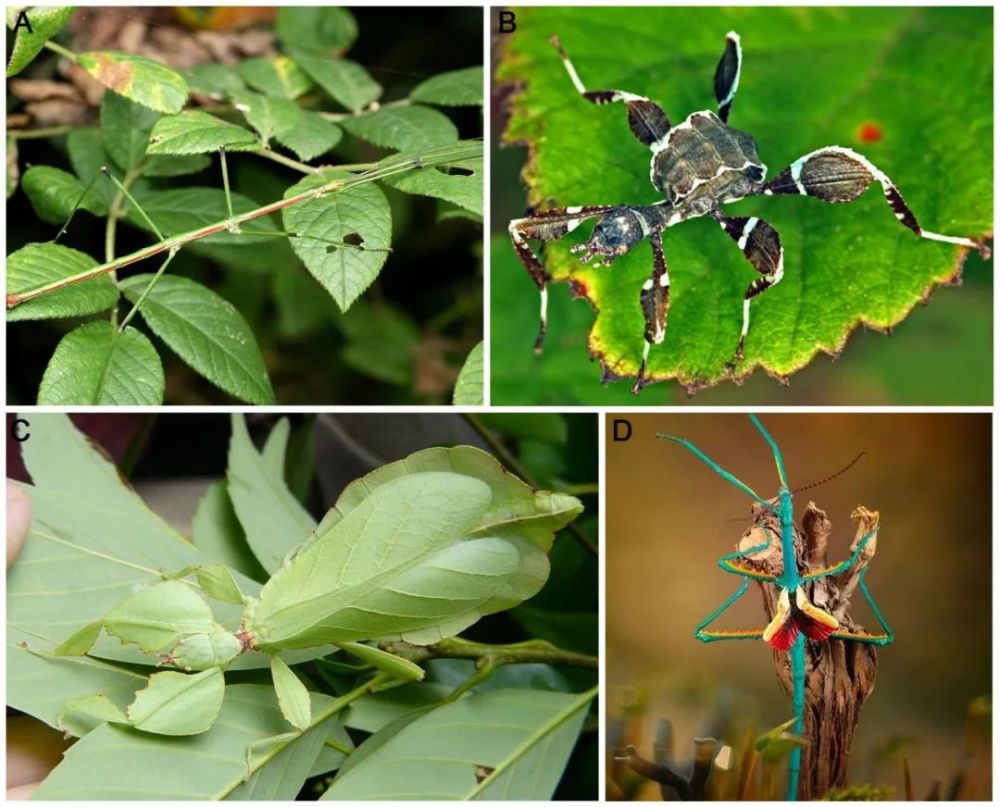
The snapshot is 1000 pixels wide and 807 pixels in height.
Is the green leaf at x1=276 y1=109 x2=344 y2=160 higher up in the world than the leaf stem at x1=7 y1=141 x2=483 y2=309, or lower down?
higher up

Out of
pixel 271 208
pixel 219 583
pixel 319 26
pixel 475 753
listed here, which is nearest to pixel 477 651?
pixel 475 753

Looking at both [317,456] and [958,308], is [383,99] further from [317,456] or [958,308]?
[958,308]

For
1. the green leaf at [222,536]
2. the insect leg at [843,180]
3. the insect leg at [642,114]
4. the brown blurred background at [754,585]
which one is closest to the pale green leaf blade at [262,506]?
the green leaf at [222,536]

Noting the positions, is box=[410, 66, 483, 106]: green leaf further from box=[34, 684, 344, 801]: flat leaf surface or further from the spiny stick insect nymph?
box=[34, 684, 344, 801]: flat leaf surface

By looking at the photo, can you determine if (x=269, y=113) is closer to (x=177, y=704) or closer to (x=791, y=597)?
(x=177, y=704)

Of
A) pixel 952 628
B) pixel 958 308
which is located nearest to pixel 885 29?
pixel 958 308

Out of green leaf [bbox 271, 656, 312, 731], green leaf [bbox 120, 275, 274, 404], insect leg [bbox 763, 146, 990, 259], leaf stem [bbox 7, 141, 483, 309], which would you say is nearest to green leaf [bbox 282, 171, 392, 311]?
leaf stem [bbox 7, 141, 483, 309]
